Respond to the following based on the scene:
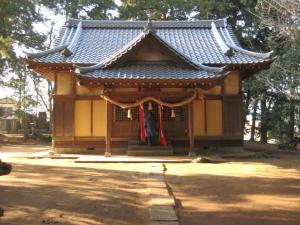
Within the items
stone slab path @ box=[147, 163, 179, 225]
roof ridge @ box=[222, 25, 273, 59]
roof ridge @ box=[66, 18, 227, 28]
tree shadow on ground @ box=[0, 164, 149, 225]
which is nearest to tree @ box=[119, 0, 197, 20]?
roof ridge @ box=[66, 18, 227, 28]

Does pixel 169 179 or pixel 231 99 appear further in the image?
pixel 231 99

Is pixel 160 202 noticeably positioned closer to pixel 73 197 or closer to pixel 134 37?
pixel 73 197

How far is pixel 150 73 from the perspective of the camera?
50.9ft

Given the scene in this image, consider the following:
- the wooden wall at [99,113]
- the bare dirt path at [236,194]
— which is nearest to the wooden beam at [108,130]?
the wooden wall at [99,113]

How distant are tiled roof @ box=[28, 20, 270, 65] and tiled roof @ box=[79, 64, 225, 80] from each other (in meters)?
0.92

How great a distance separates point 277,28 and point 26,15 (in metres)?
21.7

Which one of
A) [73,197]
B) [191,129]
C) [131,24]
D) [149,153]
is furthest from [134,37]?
[73,197]

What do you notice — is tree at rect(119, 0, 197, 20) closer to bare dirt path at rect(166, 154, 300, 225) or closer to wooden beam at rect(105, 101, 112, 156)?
wooden beam at rect(105, 101, 112, 156)

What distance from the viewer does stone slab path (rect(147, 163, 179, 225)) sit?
5.69m

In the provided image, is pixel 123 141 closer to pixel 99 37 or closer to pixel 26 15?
pixel 99 37

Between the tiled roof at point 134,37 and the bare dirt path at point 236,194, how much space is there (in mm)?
6701

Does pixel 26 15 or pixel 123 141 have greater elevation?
pixel 26 15

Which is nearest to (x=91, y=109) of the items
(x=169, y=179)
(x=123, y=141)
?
(x=123, y=141)

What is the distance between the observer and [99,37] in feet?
67.0
